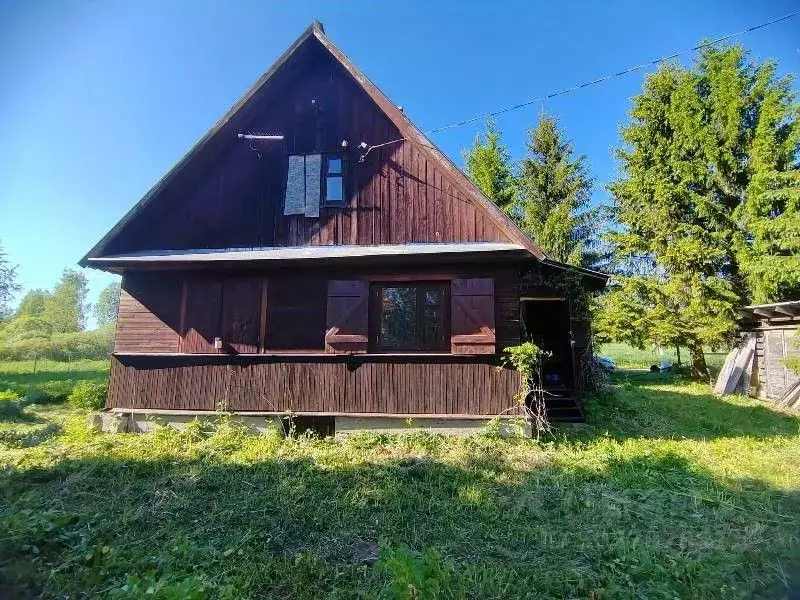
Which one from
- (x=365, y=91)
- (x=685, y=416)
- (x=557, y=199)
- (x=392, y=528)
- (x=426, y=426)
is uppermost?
(x=557, y=199)

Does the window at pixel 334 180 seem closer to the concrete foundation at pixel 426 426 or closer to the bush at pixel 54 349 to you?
the concrete foundation at pixel 426 426

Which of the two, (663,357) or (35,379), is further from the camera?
(663,357)

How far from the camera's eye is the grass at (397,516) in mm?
3469

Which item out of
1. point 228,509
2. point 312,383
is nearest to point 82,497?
point 228,509

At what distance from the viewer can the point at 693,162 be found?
16188 mm

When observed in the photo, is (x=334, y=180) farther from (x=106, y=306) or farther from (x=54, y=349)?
(x=106, y=306)

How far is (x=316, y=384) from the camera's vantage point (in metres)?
7.86

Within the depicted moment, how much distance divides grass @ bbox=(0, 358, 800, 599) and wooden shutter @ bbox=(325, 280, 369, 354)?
1.72 m

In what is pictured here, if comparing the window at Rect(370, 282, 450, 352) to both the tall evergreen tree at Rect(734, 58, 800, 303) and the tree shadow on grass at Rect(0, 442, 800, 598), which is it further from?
the tall evergreen tree at Rect(734, 58, 800, 303)

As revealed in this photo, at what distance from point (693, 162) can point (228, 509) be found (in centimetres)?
1944

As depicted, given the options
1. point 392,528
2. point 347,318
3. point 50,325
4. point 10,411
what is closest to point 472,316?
point 347,318

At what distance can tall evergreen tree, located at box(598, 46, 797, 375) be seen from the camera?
14.4 metres

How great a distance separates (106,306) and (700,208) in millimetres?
91698

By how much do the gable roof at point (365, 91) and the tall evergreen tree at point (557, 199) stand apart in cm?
1276
